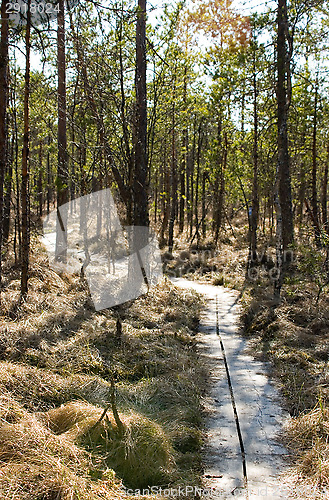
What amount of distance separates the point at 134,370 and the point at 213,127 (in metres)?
20.9

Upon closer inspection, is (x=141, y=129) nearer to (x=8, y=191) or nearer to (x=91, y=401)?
(x=8, y=191)

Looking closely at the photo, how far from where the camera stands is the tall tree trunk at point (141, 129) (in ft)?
36.8

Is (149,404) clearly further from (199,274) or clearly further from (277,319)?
(199,274)

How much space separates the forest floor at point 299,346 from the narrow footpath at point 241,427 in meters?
0.15

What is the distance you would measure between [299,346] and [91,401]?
3.70 metres

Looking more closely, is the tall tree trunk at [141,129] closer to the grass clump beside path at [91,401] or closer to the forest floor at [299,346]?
the forest floor at [299,346]

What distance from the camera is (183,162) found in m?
23.8

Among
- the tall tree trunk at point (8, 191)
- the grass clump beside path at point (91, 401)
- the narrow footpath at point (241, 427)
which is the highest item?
the tall tree trunk at point (8, 191)

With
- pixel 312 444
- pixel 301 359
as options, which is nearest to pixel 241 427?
pixel 312 444

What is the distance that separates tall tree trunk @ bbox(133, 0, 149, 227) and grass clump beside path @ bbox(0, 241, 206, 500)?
3.88m

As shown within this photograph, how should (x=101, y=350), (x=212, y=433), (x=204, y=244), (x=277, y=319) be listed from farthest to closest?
(x=204, y=244)
(x=277, y=319)
(x=101, y=350)
(x=212, y=433)

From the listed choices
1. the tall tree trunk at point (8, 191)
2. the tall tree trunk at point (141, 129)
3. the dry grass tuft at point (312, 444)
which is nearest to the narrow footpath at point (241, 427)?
the dry grass tuft at point (312, 444)

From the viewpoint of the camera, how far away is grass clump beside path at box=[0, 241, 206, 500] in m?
Answer: 3.56

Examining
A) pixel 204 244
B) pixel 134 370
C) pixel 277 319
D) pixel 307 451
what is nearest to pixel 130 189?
pixel 277 319
